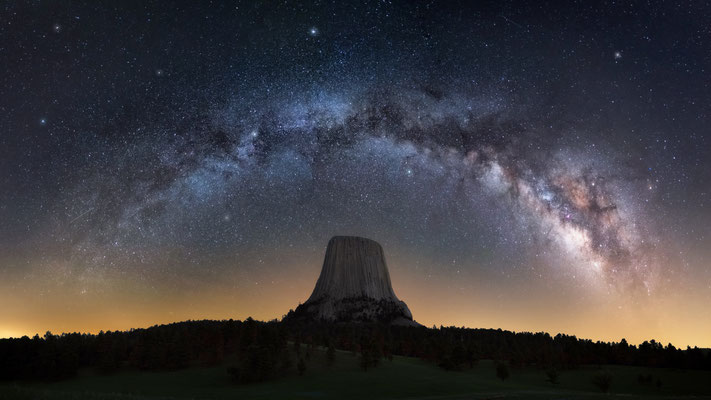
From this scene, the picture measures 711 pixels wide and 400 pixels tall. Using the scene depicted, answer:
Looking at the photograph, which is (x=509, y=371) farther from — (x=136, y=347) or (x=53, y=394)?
(x=53, y=394)

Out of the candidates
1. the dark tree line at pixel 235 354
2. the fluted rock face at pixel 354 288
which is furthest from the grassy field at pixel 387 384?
the fluted rock face at pixel 354 288

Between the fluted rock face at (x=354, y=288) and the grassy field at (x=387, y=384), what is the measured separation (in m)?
39.7

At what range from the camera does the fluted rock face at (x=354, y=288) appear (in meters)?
70.2

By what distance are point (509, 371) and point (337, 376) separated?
10.5 meters

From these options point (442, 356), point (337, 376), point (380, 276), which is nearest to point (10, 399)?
point (337, 376)

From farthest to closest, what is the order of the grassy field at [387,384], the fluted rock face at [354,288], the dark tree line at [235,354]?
the fluted rock face at [354,288], the dark tree line at [235,354], the grassy field at [387,384]

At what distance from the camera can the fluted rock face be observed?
70.2m

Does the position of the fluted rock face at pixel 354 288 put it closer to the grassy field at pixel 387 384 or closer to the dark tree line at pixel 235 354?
the dark tree line at pixel 235 354

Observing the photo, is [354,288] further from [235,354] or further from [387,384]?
[387,384]

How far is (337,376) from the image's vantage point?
26.0m

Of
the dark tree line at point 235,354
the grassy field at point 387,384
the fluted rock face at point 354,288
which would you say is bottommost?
the grassy field at point 387,384

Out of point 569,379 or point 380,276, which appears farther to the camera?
point 380,276

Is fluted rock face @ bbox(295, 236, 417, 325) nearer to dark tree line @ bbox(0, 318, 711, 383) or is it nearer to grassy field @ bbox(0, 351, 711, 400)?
dark tree line @ bbox(0, 318, 711, 383)

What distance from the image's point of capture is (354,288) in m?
73.6
